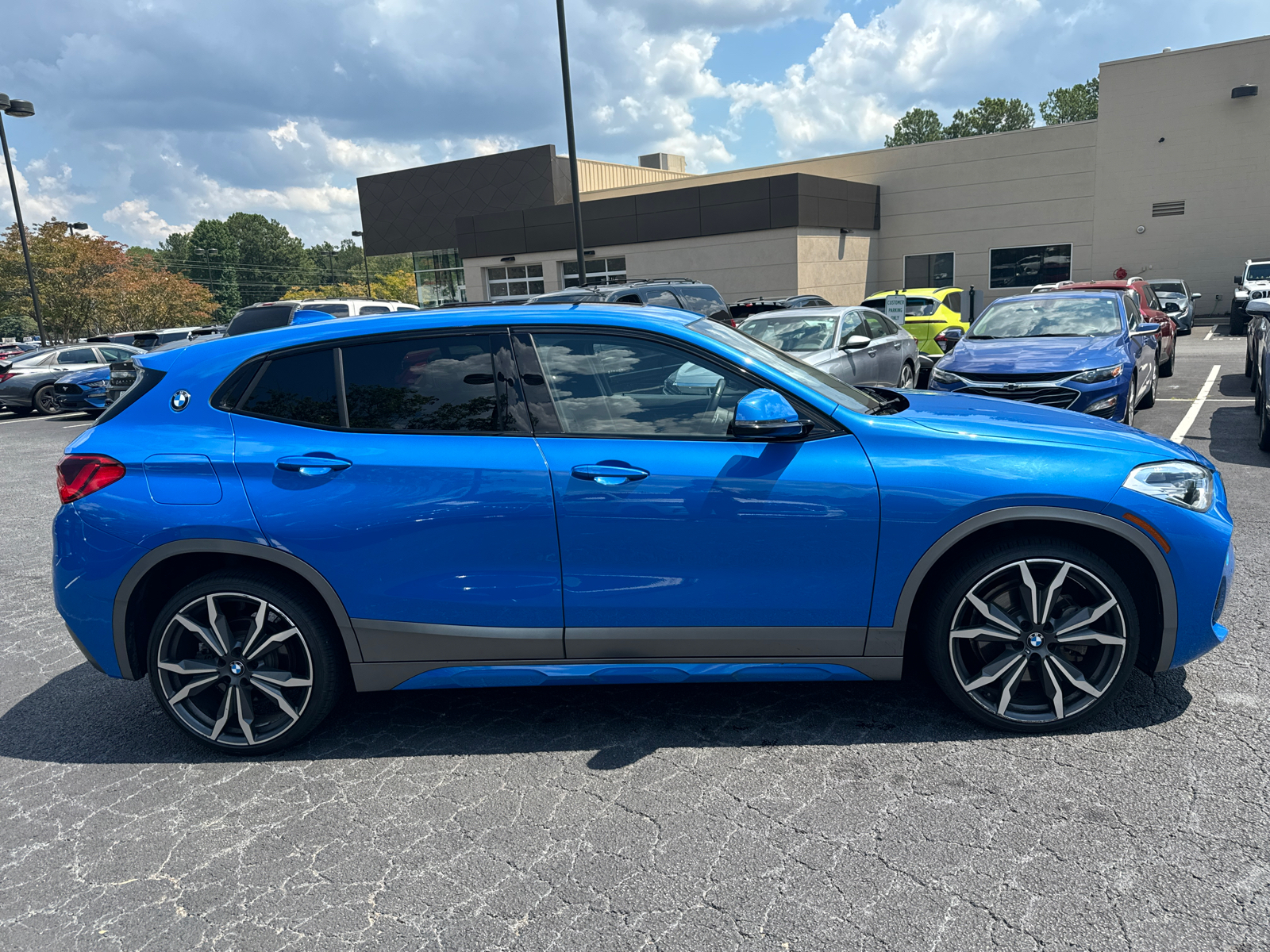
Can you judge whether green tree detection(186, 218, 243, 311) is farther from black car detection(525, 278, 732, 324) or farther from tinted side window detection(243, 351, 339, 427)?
tinted side window detection(243, 351, 339, 427)

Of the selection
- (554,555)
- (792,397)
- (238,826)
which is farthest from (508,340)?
(238,826)

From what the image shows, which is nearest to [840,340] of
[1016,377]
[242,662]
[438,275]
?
[1016,377]

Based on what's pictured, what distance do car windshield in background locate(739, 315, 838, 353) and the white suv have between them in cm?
1446

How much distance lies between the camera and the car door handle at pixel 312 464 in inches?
136

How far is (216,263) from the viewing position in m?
131

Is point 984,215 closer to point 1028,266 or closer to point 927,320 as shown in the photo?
point 1028,266

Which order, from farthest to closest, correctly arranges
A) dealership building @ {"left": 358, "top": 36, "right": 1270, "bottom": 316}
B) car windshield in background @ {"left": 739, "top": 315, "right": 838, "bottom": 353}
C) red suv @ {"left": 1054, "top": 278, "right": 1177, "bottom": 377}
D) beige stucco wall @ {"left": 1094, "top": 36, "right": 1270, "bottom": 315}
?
dealership building @ {"left": 358, "top": 36, "right": 1270, "bottom": 316} → beige stucco wall @ {"left": 1094, "top": 36, "right": 1270, "bottom": 315} → red suv @ {"left": 1054, "top": 278, "right": 1177, "bottom": 377} → car windshield in background @ {"left": 739, "top": 315, "right": 838, "bottom": 353}

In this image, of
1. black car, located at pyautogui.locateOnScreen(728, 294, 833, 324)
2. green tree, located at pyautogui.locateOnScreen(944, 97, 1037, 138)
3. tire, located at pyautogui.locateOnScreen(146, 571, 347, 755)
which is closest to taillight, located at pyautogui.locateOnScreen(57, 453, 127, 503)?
tire, located at pyautogui.locateOnScreen(146, 571, 347, 755)

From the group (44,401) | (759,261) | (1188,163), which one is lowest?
(44,401)

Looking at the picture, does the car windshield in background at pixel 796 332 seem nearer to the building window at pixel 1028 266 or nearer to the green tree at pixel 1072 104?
the building window at pixel 1028 266

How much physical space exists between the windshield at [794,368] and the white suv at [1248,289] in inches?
817

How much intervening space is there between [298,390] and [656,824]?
2209 mm

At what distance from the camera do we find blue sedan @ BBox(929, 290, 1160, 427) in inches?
331

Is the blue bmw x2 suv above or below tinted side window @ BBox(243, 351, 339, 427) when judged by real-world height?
below
